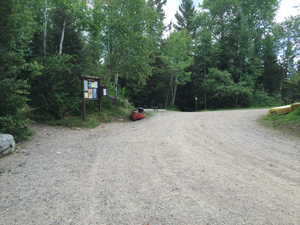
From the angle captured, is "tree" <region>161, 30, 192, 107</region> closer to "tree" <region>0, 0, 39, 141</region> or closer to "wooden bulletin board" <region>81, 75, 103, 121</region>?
"wooden bulletin board" <region>81, 75, 103, 121</region>

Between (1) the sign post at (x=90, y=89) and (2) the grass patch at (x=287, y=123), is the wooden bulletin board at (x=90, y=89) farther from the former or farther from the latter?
(2) the grass patch at (x=287, y=123)

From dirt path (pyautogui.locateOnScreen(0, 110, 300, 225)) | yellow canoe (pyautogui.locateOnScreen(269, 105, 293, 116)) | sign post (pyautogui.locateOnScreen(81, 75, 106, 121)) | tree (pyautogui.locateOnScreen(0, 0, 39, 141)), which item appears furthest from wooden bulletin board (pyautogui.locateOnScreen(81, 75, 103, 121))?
yellow canoe (pyautogui.locateOnScreen(269, 105, 293, 116))

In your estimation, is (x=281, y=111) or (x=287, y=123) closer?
(x=287, y=123)

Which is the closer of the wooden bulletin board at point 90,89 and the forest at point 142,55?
the forest at point 142,55

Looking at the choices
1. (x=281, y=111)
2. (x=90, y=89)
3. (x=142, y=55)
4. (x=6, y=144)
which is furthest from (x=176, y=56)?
(x=6, y=144)

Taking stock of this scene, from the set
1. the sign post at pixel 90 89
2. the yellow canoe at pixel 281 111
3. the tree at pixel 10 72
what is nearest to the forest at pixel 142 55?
the tree at pixel 10 72

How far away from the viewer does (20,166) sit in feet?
13.1

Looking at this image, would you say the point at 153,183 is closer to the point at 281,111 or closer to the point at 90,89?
the point at 90,89

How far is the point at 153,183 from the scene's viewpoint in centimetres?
312

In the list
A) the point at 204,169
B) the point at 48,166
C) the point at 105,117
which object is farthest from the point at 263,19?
the point at 48,166

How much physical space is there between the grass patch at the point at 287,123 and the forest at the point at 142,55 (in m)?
4.45

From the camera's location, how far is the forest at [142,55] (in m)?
6.32

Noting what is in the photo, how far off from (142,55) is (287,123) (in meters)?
8.89

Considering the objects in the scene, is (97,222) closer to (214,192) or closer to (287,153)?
(214,192)
